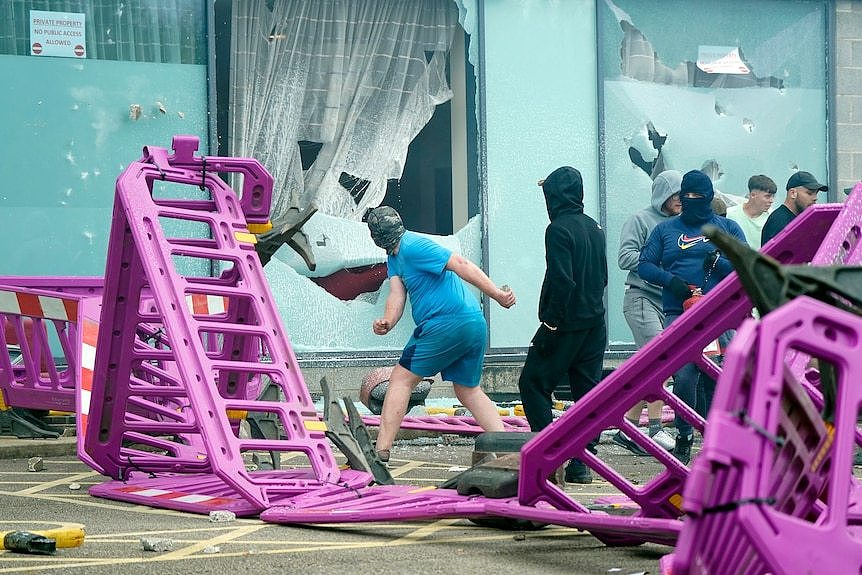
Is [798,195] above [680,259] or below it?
above

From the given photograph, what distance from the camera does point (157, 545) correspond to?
581 centimetres

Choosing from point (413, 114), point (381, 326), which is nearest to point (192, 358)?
point (381, 326)

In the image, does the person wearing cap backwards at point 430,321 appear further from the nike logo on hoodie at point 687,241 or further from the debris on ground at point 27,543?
the debris on ground at point 27,543

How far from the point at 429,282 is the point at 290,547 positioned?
315cm

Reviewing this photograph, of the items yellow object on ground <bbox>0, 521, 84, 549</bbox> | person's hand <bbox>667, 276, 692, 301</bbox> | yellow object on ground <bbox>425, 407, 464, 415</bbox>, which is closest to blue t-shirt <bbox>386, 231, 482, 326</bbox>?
person's hand <bbox>667, 276, 692, 301</bbox>

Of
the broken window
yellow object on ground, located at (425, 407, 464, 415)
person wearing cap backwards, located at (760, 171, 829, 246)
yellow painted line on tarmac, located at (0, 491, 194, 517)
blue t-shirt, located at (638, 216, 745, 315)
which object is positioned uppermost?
the broken window

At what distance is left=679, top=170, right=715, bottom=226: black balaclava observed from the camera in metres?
9.22

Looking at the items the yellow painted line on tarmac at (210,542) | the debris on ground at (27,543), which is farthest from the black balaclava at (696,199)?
the debris on ground at (27,543)

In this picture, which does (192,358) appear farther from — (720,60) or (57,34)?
(720,60)

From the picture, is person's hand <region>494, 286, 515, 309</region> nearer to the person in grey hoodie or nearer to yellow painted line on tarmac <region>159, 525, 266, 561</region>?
the person in grey hoodie

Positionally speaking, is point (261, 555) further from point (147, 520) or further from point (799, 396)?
point (799, 396)

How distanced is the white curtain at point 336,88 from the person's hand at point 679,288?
18.2ft

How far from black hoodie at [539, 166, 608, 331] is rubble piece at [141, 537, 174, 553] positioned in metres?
3.45

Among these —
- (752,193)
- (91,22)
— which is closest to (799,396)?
(752,193)
